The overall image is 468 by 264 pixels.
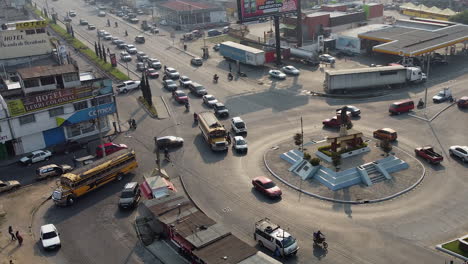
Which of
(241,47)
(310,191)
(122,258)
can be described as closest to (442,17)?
(241,47)

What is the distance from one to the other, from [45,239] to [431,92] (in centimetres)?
5734

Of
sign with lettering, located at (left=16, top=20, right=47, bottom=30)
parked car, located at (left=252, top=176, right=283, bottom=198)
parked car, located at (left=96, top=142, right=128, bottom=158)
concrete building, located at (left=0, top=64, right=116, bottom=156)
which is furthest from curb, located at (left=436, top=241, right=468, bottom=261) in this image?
sign with lettering, located at (left=16, top=20, right=47, bottom=30)

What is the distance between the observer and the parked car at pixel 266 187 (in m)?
46.3

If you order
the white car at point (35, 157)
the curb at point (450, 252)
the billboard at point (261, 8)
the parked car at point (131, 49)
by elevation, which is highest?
the billboard at point (261, 8)

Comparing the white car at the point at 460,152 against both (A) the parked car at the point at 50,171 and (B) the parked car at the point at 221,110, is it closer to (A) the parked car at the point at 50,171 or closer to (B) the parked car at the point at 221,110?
(B) the parked car at the point at 221,110

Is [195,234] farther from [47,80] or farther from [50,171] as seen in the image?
[47,80]

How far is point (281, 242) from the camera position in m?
37.1

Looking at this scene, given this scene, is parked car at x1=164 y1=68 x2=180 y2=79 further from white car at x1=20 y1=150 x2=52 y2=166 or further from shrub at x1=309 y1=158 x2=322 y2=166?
shrub at x1=309 y1=158 x2=322 y2=166

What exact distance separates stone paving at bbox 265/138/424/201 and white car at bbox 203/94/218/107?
1939 centimetres

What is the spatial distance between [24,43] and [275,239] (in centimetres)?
7491

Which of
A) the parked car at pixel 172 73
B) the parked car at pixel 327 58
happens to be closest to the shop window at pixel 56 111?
the parked car at pixel 172 73

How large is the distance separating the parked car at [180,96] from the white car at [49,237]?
3581cm

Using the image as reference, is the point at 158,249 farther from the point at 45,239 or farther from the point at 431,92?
the point at 431,92

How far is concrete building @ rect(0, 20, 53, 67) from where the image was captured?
92188 millimetres
